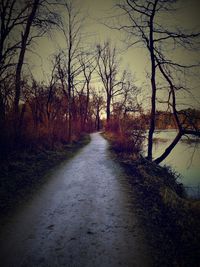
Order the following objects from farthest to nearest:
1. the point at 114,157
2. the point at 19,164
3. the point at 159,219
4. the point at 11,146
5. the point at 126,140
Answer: the point at 126,140, the point at 114,157, the point at 11,146, the point at 19,164, the point at 159,219

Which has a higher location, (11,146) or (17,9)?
(17,9)

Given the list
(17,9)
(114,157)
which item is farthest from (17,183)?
(17,9)

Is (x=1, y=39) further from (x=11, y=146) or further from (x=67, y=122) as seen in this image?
(x=67, y=122)

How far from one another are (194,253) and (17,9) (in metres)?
13.4

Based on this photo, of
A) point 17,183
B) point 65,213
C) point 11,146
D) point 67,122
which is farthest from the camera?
point 67,122

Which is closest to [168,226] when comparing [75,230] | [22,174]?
[75,230]

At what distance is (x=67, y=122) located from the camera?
18.0 meters

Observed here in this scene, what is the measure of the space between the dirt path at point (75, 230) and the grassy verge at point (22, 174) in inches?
17.7

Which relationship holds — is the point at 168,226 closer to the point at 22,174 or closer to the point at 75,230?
the point at 75,230

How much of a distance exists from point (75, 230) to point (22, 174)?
4.08 metres

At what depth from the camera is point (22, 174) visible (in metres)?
7.57

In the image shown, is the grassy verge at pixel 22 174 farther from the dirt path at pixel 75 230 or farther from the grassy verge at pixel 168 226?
the grassy verge at pixel 168 226

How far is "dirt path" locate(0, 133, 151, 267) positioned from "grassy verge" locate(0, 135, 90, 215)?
0.45 m

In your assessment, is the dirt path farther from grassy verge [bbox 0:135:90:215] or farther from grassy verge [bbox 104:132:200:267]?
grassy verge [bbox 0:135:90:215]
